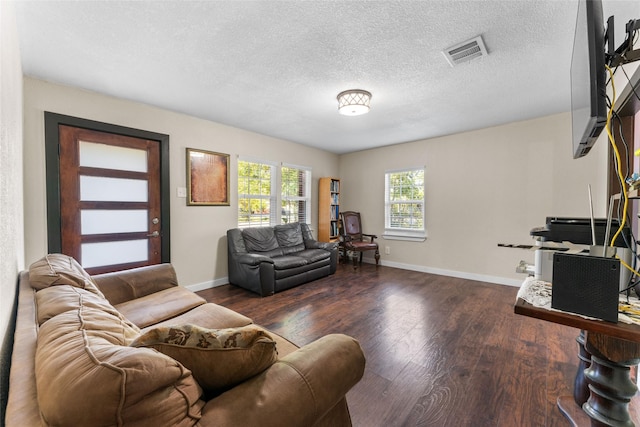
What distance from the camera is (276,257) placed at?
4.00 meters

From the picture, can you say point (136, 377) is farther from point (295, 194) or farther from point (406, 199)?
point (406, 199)

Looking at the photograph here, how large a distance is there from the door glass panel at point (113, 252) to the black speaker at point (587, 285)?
370 centimetres

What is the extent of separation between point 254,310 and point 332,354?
7.03 ft

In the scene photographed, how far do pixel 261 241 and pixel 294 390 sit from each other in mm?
3398

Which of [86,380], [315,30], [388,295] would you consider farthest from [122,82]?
[388,295]

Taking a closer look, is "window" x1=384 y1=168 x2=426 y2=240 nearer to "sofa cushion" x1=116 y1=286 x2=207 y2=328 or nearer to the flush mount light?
the flush mount light

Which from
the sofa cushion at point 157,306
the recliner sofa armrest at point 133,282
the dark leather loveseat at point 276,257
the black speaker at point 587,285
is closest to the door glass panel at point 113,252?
the recliner sofa armrest at point 133,282

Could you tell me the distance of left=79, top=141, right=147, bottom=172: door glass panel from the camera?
108 inches

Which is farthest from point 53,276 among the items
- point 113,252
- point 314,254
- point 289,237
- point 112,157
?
point 289,237

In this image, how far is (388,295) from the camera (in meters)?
3.42

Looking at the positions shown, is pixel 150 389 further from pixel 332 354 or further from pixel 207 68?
pixel 207 68

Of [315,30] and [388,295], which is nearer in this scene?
[315,30]

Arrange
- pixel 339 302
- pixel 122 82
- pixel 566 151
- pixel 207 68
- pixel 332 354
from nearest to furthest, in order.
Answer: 1. pixel 332 354
2. pixel 207 68
3. pixel 122 82
4. pixel 339 302
5. pixel 566 151

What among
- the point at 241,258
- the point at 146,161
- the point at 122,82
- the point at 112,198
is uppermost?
the point at 122,82
